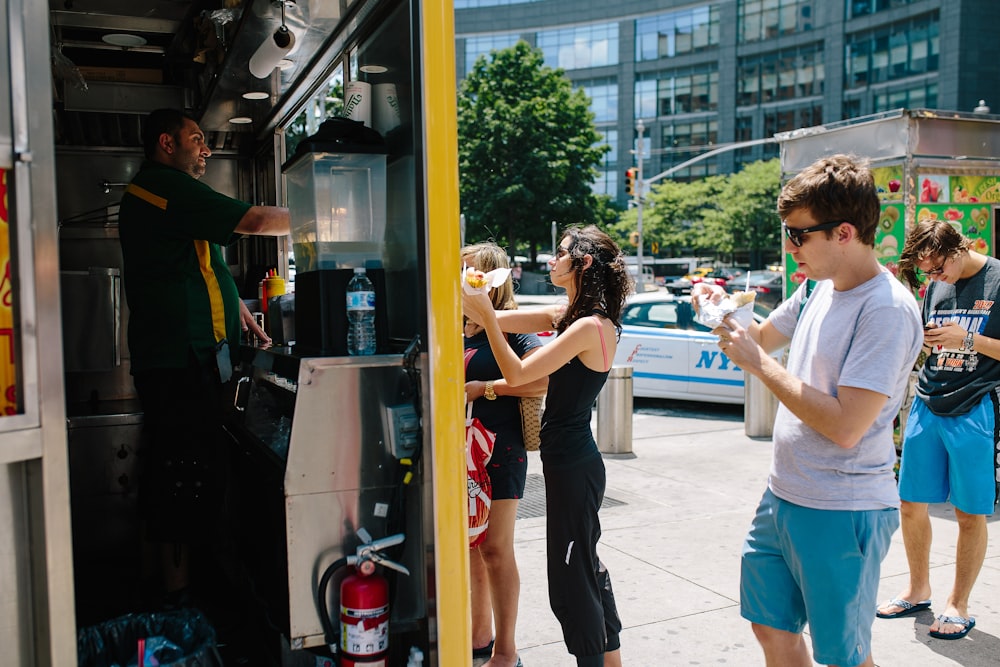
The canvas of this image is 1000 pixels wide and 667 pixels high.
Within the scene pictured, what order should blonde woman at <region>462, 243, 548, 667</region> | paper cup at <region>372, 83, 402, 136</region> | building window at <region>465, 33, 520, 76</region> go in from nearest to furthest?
paper cup at <region>372, 83, 402, 136</region>
blonde woman at <region>462, 243, 548, 667</region>
building window at <region>465, 33, 520, 76</region>

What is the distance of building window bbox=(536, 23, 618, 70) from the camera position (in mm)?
74438

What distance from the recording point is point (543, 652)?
402 cm

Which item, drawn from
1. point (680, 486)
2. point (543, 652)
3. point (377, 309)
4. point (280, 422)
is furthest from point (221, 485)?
point (680, 486)

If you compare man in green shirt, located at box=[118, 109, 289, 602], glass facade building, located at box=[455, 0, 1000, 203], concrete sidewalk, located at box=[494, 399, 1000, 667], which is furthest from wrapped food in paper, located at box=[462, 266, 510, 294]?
glass facade building, located at box=[455, 0, 1000, 203]

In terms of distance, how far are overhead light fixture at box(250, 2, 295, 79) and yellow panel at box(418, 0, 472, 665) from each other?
1177 millimetres

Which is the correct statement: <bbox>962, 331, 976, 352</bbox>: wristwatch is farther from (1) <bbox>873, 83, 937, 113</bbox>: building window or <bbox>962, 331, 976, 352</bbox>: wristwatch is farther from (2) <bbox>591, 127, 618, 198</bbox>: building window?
(2) <bbox>591, 127, 618, 198</bbox>: building window

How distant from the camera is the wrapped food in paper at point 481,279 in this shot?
316cm

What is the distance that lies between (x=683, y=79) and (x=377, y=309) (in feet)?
241

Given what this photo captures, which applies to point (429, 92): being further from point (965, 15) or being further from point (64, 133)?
point (965, 15)

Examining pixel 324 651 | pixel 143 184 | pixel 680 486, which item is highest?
pixel 143 184

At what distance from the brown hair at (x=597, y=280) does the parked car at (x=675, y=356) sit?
23.1 ft

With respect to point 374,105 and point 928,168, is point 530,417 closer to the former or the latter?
point 374,105

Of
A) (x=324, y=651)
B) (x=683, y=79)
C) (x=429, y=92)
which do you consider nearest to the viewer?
(x=429, y=92)

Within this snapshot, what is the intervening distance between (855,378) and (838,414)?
0.11m
